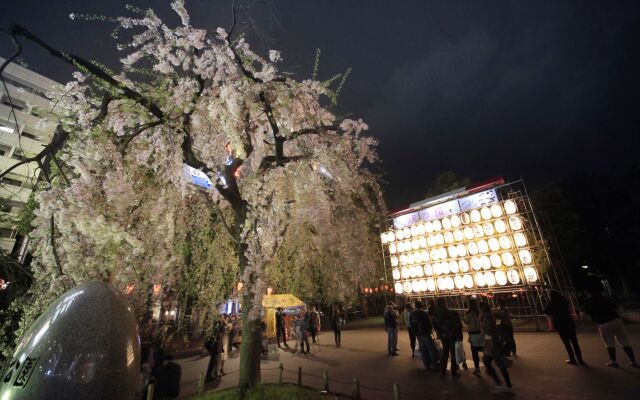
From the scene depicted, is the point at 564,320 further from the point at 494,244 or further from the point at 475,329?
the point at 494,244

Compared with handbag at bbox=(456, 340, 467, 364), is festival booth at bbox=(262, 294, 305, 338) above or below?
above

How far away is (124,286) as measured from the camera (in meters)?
6.72

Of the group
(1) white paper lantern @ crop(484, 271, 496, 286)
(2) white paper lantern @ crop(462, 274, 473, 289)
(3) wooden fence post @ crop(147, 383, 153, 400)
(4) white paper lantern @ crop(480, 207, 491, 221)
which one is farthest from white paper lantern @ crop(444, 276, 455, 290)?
(3) wooden fence post @ crop(147, 383, 153, 400)

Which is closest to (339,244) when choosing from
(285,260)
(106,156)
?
(285,260)

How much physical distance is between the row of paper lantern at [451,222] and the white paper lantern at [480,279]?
2845 mm

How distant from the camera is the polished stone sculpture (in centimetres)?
345

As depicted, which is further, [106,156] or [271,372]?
[271,372]

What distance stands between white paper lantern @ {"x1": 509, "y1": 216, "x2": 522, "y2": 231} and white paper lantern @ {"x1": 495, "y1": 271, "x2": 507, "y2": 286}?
2.41 meters

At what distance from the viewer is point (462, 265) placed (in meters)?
16.4

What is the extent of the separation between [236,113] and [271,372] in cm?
913

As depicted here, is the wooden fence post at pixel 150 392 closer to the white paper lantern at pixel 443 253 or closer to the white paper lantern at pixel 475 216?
the white paper lantern at pixel 443 253

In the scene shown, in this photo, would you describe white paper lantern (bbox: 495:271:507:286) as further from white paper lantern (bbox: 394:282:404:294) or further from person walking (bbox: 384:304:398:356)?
person walking (bbox: 384:304:398:356)

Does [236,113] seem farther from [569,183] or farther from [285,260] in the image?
[569,183]

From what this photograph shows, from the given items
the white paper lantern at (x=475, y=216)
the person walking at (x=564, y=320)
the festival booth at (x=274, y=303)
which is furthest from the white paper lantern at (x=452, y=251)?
the festival booth at (x=274, y=303)
